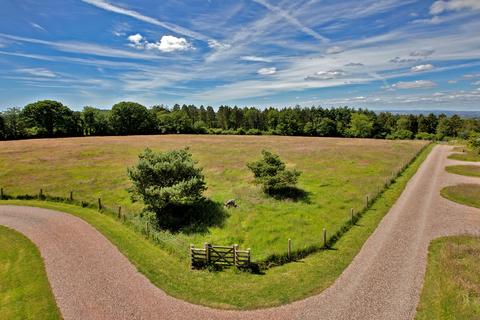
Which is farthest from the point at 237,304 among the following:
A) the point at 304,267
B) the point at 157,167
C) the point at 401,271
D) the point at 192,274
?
the point at 157,167

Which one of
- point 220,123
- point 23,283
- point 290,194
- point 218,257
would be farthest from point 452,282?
point 220,123

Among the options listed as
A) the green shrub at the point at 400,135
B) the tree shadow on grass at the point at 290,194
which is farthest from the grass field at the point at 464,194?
the green shrub at the point at 400,135

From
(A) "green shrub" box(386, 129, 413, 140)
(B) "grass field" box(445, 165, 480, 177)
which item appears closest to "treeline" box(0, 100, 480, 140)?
(A) "green shrub" box(386, 129, 413, 140)

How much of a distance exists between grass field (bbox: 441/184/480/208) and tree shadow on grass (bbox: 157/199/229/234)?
26.0 meters

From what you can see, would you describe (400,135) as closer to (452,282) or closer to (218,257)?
(452,282)

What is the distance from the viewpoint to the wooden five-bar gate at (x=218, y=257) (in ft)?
60.6

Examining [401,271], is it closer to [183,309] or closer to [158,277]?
[183,309]

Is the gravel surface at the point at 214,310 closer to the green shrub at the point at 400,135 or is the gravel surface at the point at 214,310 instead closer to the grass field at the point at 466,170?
the grass field at the point at 466,170

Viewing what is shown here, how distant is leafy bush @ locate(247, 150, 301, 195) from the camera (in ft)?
104

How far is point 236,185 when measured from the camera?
124 feet

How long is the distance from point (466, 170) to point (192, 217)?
48983 mm

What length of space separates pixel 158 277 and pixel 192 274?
6.70 ft

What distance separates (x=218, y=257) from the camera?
18781mm

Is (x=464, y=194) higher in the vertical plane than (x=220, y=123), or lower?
lower
